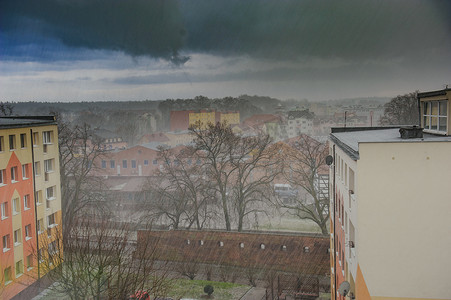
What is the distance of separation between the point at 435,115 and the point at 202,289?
5.08 m

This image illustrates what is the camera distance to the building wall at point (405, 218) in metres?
3.35

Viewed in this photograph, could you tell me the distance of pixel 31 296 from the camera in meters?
6.56

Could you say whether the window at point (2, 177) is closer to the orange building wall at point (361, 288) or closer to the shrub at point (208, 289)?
the shrub at point (208, 289)

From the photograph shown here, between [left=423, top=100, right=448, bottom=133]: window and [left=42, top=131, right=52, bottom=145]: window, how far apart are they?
233 inches

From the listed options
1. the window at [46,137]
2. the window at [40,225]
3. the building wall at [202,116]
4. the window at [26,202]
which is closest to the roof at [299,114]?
the building wall at [202,116]

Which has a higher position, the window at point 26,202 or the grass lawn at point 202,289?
the window at point 26,202

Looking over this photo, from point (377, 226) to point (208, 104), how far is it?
1490cm

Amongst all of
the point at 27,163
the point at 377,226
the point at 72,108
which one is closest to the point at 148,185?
the point at 27,163

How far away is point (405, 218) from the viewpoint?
3.40m

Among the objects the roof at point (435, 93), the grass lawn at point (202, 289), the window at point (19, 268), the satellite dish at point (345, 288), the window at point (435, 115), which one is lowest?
the grass lawn at point (202, 289)

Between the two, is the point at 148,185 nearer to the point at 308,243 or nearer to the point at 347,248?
the point at 308,243

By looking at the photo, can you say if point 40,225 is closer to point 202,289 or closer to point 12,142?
point 12,142

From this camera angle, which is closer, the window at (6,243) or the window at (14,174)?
the window at (6,243)

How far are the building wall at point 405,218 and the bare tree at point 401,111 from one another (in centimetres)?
925
